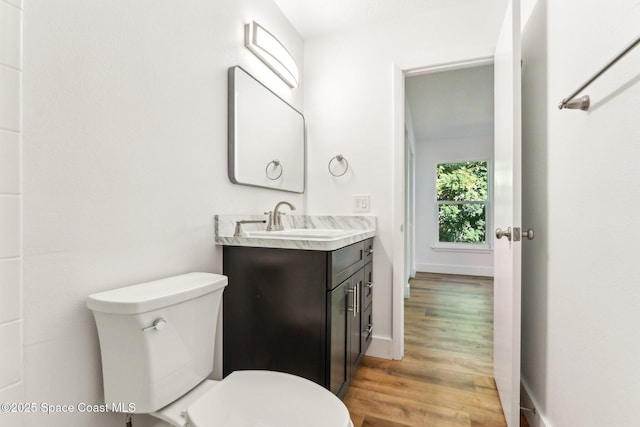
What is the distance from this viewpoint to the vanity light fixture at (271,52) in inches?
65.8

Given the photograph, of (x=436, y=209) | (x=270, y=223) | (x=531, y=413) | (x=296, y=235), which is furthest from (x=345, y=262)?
(x=436, y=209)

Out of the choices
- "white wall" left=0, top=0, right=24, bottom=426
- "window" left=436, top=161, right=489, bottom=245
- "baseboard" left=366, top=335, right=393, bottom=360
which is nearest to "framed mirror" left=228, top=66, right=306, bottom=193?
"white wall" left=0, top=0, right=24, bottom=426

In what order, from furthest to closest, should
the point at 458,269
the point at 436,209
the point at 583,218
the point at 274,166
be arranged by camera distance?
the point at 436,209 < the point at 458,269 < the point at 274,166 < the point at 583,218

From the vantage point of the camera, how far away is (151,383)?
0.86 metres

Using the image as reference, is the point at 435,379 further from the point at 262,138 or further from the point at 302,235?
the point at 262,138

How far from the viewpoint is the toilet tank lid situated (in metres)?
0.81

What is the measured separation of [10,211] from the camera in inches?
28.6

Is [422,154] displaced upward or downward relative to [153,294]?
upward

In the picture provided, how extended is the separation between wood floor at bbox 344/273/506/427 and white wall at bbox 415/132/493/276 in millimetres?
1929

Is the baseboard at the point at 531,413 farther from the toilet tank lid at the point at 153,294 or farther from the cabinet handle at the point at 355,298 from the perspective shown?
the toilet tank lid at the point at 153,294

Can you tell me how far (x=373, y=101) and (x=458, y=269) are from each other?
365cm

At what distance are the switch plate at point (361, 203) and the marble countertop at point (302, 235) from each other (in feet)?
0.21

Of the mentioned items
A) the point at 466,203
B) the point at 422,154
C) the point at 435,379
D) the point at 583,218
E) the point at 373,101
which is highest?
the point at 422,154

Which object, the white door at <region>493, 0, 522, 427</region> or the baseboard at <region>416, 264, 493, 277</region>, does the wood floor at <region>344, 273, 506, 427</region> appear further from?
the baseboard at <region>416, 264, 493, 277</region>
